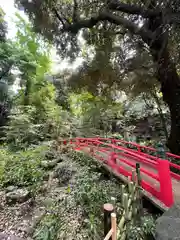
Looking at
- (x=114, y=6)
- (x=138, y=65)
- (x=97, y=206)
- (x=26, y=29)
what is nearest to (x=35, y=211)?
(x=97, y=206)

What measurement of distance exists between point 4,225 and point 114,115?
692cm

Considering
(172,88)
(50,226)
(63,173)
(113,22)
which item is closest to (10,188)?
(63,173)

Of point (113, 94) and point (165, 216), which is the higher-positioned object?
point (113, 94)

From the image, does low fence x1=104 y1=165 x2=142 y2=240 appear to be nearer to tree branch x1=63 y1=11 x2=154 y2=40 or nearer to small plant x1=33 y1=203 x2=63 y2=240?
small plant x1=33 y1=203 x2=63 y2=240

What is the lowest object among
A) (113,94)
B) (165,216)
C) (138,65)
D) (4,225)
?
Result: (4,225)

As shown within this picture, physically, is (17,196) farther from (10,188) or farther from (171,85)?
(171,85)

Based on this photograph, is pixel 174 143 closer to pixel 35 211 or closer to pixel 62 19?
pixel 35 211

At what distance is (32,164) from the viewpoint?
396 cm

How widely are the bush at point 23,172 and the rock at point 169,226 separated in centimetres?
255

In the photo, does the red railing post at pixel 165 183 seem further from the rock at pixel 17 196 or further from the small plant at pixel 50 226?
the rock at pixel 17 196

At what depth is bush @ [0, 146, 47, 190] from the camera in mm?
3363

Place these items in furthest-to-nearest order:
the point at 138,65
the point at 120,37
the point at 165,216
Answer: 1. the point at 120,37
2. the point at 138,65
3. the point at 165,216

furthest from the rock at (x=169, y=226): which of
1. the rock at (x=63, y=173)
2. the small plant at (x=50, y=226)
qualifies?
the rock at (x=63, y=173)

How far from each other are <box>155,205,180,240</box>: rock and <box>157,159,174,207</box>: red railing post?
0.26m
